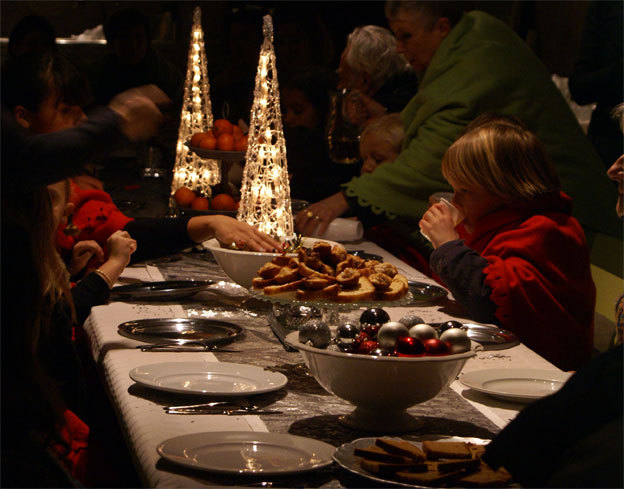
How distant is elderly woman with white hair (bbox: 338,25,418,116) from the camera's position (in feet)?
14.8

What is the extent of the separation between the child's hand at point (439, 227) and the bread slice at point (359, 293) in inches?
21.1

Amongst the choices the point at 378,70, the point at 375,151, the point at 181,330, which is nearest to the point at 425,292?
the point at 181,330

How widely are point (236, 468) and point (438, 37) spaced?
9.21 feet

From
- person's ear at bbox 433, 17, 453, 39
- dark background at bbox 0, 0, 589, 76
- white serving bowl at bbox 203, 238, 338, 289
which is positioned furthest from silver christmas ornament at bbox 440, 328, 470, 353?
dark background at bbox 0, 0, 589, 76

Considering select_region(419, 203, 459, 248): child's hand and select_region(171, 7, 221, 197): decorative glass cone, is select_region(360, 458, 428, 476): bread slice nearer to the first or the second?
select_region(419, 203, 459, 248): child's hand

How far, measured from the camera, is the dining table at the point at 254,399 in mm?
1338

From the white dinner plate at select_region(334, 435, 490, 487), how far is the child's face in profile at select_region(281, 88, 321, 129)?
3.37 metres

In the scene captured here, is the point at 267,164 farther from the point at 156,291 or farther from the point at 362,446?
the point at 362,446

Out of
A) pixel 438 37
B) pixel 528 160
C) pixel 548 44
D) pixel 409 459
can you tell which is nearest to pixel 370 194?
pixel 438 37

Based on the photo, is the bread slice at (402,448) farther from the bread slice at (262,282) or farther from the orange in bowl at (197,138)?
the orange in bowl at (197,138)

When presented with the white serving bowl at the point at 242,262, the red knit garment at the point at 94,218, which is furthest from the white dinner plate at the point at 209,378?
the red knit garment at the point at 94,218

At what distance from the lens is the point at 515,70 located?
3.67 m

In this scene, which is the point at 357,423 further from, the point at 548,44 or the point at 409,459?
the point at 548,44

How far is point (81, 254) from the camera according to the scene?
260 centimetres
